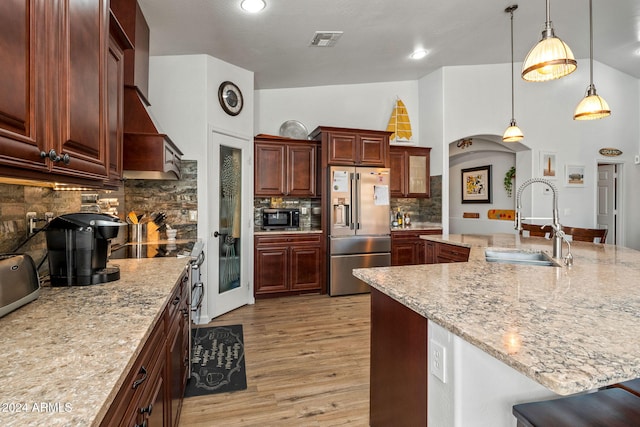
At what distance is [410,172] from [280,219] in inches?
85.4

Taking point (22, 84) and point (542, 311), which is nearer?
point (22, 84)

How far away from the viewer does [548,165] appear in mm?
5738

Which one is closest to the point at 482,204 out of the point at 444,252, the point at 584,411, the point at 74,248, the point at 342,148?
the point at 342,148

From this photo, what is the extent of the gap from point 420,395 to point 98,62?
182 cm

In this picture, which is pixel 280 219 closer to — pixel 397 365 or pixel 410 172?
pixel 410 172

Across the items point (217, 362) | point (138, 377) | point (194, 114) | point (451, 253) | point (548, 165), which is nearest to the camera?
point (138, 377)

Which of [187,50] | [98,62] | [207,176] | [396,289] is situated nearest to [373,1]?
[187,50]

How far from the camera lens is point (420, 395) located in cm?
135

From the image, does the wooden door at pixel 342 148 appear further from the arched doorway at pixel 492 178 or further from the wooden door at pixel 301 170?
the arched doorway at pixel 492 178

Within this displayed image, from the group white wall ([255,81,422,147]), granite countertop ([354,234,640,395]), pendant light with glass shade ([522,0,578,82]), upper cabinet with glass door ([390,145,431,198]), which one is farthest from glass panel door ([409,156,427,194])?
granite countertop ([354,234,640,395])

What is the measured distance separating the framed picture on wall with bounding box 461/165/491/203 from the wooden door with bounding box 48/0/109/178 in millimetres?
7418

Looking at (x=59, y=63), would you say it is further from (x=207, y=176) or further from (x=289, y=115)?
(x=289, y=115)

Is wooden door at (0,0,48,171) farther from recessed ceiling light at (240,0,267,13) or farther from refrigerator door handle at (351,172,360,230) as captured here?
refrigerator door handle at (351,172,360,230)

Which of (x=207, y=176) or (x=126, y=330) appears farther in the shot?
(x=207, y=176)
